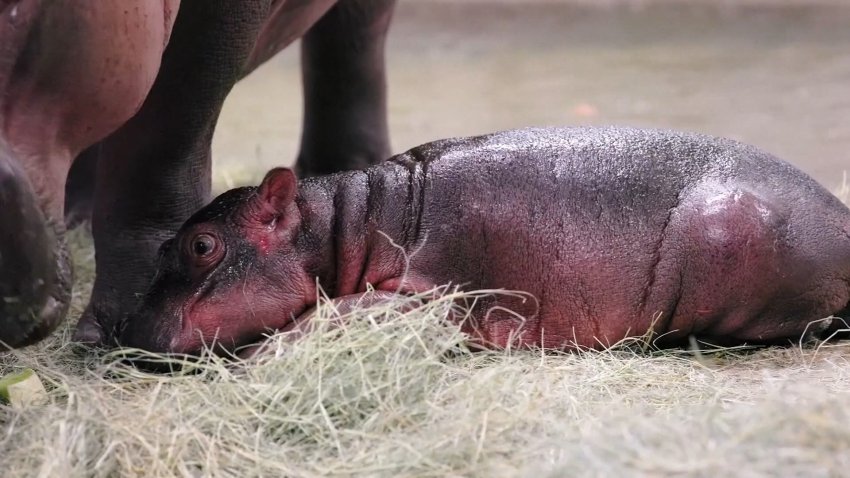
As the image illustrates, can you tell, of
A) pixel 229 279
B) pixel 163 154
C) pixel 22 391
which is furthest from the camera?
pixel 163 154

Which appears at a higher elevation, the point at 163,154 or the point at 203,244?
the point at 163,154

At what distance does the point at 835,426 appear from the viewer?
4.27 ft

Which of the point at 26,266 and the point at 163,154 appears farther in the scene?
the point at 163,154

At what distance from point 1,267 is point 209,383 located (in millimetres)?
461

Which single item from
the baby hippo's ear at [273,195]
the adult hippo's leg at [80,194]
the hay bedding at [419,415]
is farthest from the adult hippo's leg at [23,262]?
the adult hippo's leg at [80,194]

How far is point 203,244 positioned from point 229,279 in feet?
0.26

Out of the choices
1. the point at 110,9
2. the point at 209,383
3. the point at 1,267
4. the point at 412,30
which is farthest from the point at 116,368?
the point at 412,30

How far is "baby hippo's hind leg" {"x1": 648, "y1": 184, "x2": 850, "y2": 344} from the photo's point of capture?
2.07 meters

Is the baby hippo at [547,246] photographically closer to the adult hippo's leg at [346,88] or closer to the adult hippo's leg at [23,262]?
the adult hippo's leg at [23,262]

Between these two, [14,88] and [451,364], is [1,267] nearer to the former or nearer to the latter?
[14,88]

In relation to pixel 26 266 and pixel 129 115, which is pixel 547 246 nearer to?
pixel 129 115

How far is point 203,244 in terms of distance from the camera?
201cm

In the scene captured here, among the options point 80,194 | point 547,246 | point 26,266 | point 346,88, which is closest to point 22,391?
point 26,266

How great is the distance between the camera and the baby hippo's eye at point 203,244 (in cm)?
200
